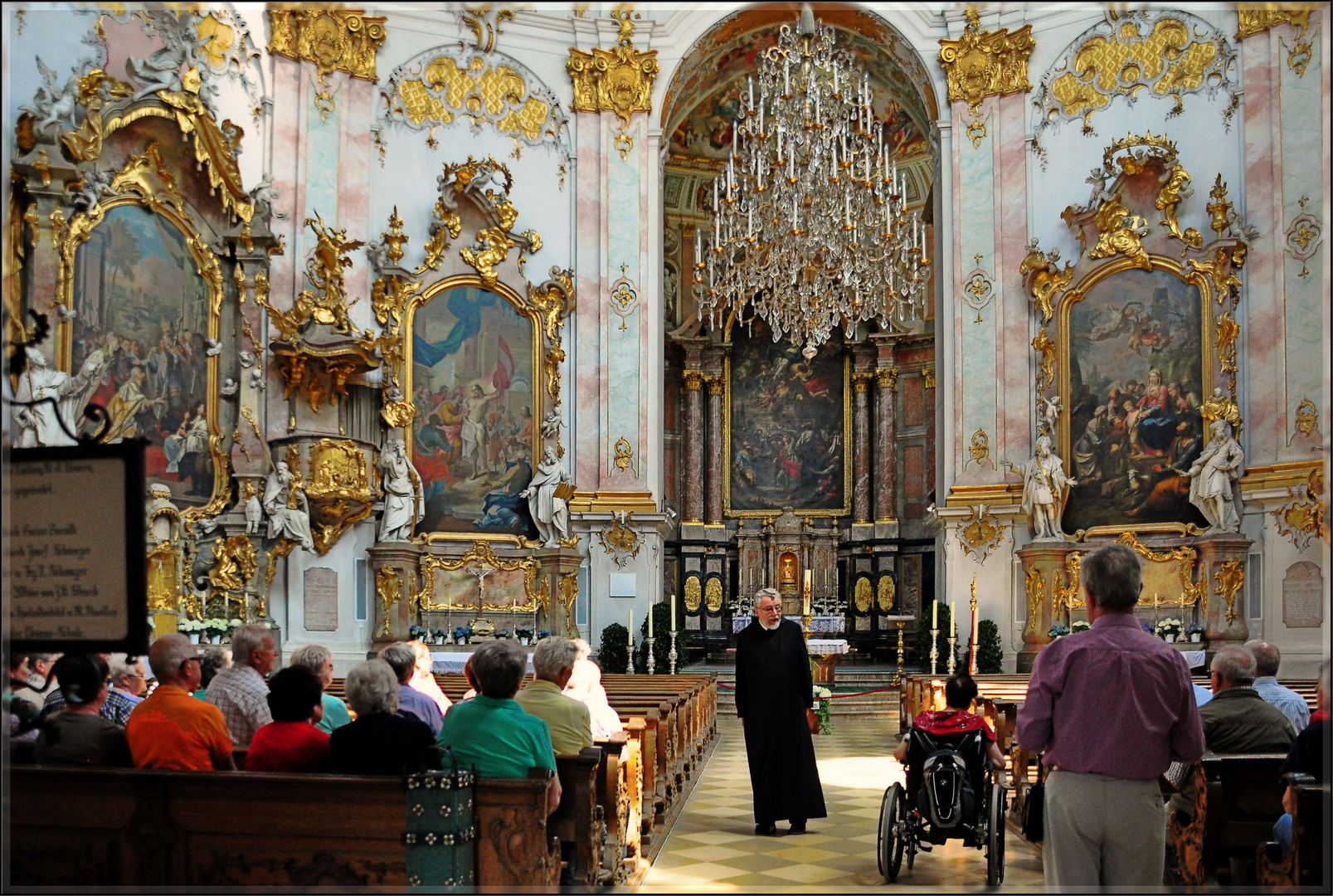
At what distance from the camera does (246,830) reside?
4.94 meters

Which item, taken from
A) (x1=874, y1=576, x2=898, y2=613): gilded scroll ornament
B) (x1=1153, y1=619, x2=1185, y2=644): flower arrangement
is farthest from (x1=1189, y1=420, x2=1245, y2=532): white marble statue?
(x1=874, y1=576, x2=898, y2=613): gilded scroll ornament

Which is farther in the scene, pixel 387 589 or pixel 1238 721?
pixel 387 589

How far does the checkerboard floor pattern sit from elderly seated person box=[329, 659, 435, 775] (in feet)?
8.26

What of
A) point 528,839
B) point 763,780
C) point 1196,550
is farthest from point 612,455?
point 528,839

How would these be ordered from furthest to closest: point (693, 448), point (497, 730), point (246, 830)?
point (693, 448) < point (497, 730) < point (246, 830)

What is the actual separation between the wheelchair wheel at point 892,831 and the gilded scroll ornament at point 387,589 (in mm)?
12421

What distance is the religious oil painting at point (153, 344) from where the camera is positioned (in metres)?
13.8

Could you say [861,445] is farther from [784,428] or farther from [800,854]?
[800,854]

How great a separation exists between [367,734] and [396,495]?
13.9 m

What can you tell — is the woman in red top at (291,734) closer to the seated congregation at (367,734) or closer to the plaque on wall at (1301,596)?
the seated congregation at (367,734)

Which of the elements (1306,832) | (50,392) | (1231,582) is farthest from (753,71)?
(1306,832)

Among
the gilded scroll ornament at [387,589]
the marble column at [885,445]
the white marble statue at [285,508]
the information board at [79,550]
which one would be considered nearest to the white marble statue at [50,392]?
the white marble statue at [285,508]

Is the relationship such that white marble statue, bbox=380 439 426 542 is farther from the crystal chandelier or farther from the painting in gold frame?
the painting in gold frame

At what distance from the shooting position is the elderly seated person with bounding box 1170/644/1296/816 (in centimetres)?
656
